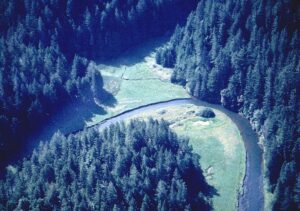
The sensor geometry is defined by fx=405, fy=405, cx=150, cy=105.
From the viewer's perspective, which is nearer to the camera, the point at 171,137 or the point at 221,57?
the point at 171,137

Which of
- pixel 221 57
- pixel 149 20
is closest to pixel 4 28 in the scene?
pixel 149 20

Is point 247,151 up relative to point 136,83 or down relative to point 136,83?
down

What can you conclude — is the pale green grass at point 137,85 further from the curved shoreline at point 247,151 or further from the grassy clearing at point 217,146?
the grassy clearing at point 217,146

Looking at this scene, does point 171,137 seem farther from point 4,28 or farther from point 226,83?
point 4,28

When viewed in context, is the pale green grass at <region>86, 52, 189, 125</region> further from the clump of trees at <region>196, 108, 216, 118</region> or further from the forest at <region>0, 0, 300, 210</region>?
the clump of trees at <region>196, 108, 216, 118</region>

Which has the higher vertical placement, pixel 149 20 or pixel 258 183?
pixel 149 20

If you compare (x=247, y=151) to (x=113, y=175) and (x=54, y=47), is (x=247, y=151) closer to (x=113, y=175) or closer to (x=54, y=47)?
(x=113, y=175)

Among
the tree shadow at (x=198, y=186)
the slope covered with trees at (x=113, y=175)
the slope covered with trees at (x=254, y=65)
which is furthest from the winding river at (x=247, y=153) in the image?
the slope covered with trees at (x=113, y=175)

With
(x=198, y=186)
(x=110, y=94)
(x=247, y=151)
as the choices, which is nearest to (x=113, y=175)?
(x=198, y=186)
